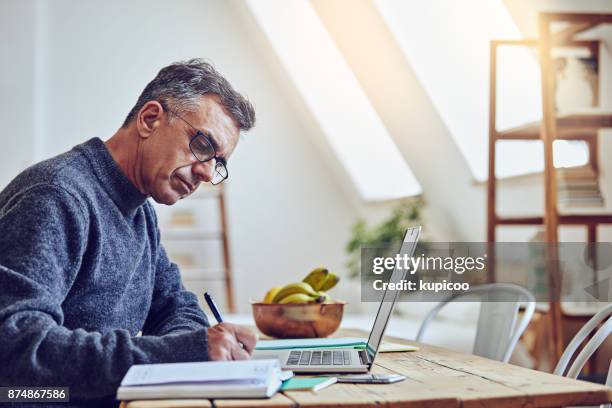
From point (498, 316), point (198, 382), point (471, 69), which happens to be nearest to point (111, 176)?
point (198, 382)

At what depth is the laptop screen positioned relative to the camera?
49.7 inches

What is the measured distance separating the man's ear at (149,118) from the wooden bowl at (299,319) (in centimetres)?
51

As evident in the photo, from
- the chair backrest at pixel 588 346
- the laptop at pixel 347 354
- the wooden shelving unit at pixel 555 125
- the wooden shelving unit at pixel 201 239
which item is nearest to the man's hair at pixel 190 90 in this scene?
the laptop at pixel 347 354

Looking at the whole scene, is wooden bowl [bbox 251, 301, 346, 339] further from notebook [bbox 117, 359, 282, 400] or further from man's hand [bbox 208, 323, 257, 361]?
notebook [bbox 117, 359, 282, 400]

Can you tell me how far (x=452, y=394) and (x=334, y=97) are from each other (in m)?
4.66

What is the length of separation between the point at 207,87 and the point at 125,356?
1.99 feet

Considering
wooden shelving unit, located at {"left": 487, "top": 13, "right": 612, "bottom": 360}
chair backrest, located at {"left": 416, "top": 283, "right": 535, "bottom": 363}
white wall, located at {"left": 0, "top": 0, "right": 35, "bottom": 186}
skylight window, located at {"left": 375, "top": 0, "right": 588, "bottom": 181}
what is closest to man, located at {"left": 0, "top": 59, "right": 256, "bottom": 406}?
chair backrest, located at {"left": 416, "top": 283, "right": 535, "bottom": 363}

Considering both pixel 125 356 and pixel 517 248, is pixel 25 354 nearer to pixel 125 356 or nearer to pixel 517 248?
pixel 125 356

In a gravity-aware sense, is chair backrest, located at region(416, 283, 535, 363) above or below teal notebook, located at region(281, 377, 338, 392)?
below

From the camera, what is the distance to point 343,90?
216 inches

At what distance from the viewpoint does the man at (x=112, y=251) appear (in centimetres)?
108

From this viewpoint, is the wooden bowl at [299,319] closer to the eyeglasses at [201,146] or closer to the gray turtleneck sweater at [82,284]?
the gray turtleneck sweater at [82,284]

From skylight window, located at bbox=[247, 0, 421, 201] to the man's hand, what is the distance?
412 centimetres

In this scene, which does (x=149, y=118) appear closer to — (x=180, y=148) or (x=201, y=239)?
(x=180, y=148)
